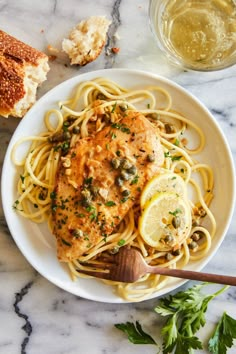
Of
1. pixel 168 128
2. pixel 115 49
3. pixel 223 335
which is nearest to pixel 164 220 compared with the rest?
pixel 168 128

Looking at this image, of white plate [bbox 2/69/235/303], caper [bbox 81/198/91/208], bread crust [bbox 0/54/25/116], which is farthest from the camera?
white plate [bbox 2/69/235/303]

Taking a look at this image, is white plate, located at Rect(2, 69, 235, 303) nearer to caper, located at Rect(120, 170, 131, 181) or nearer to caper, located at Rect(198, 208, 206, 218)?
caper, located at Rect(198, 208, 206, 218)

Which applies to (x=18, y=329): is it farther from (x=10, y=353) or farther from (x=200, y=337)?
(x=200, y=337)

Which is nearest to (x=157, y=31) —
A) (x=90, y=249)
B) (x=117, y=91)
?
(x=117, y=91)

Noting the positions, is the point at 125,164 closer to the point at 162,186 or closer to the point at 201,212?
the point at 162,186

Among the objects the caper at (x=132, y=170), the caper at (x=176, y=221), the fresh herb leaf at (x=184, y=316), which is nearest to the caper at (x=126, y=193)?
the caper at (x=132, y=170)

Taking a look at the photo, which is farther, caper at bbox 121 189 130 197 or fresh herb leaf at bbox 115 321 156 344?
fresh herb leaf at bbox 115 321 156 344

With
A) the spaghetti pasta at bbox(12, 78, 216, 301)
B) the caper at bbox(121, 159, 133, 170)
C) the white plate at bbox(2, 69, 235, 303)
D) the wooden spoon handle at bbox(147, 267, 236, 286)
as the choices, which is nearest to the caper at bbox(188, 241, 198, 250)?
the spaghetti pasta at bbox(12, 78, 216, 301)
